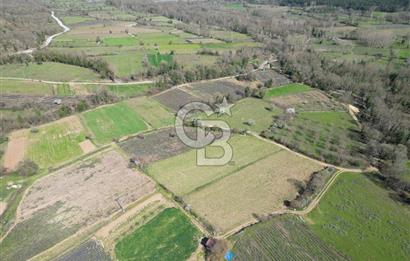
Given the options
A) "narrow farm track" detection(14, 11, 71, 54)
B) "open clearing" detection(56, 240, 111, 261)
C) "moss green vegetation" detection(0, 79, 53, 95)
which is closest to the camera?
"open clearing" detection(56, 240, 111, 261)

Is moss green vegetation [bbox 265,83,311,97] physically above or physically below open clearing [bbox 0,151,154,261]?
above

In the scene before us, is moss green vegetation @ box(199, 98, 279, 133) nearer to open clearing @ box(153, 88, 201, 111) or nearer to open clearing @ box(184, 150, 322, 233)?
open clearing @ box(153, 88, 201, 111)

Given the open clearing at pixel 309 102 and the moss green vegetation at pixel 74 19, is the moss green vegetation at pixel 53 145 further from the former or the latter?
the moss green vegetation at pixel 74 19

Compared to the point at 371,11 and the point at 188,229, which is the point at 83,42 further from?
the point at 371,11

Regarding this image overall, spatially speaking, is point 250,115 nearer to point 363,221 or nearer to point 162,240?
point 363,221

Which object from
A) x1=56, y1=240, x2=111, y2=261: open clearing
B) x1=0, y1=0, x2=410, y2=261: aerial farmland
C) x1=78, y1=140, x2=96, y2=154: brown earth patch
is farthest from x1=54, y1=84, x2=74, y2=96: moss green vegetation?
x1=56, y1=240, x2=111, y2=261: open clearing

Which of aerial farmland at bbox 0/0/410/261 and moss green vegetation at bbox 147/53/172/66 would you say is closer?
aerial farmland at bbox 0/0/410/261
